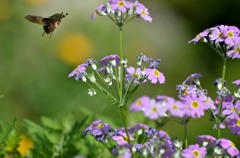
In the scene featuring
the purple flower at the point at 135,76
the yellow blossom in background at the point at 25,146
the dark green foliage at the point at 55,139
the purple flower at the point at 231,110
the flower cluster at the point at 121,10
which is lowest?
the yellow blossom in background at the point at 25,146

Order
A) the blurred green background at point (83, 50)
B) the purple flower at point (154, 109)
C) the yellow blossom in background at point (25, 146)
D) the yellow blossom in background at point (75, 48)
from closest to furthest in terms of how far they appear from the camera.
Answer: the purple flower at point (154, 109) → the yellow blossom in background at point (25, 146) → the blurred green background at point (83, 50) → the yellow blossom in background at point (75, 48)

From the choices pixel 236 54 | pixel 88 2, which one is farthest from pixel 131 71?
pixel 88 2

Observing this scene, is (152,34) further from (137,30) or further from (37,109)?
(37,109)

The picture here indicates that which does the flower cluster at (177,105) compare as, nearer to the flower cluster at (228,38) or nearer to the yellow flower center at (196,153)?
the yellow flower center at (196,153)

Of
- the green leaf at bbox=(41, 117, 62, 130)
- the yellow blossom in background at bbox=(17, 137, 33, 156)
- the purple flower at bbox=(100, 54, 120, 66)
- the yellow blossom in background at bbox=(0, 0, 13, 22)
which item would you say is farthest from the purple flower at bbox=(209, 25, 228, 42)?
the yellow blossom in background at bbox=(0, 0, 13, 22)

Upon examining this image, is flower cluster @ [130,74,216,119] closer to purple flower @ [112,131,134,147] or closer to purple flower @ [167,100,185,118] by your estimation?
purple flower @ [167,100,185,118]

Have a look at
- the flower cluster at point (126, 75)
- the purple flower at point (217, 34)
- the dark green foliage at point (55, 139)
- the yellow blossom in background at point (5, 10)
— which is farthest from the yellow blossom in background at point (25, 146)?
the yellow blossom in background at point (5, 10)
